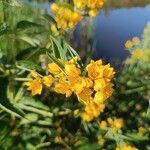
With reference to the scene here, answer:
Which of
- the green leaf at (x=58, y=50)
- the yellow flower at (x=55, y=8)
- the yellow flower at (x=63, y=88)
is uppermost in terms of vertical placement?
the yellow flower at (x=55, y=8)

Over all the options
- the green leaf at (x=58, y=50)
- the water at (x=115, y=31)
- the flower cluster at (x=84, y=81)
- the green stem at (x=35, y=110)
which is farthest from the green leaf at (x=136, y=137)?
the water at (x=115, y=31)

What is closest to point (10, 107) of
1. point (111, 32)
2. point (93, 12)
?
point (93, 12)

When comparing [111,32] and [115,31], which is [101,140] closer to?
[111,32]

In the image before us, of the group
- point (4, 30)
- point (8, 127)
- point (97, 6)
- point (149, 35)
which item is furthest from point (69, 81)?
point (149, 35)

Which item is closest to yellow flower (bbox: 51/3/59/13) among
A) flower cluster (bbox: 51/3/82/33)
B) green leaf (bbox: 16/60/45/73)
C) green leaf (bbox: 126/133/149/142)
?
flower cluster (bbox: 51/3/82/33)

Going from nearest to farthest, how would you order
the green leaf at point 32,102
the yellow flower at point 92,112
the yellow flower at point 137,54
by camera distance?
the green leaf at point 32,102
the yellow flower at point 92,112
the yellow flower at point 137,54

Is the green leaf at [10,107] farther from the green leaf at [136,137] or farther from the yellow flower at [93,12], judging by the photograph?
the green leaf at [136,137]

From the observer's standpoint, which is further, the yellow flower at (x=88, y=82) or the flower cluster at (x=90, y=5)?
the flower cluster at (x=90, y=5)

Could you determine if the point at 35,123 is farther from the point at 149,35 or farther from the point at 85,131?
the point at 149,35
